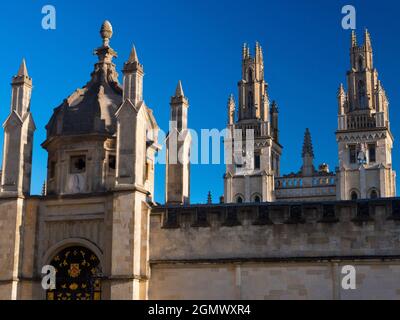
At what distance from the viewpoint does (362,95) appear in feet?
315

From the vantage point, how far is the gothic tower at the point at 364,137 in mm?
89750

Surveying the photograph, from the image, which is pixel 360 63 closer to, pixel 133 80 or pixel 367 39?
pixel 367 39

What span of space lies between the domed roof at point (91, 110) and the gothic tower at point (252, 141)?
62.3m

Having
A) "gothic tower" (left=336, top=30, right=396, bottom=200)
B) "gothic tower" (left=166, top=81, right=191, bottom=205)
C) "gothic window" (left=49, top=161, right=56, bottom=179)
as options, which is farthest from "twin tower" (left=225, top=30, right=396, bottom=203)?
"gothic window" (left=49, top=161, right=56, bottom=179)

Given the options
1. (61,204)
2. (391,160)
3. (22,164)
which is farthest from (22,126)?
(391,160)

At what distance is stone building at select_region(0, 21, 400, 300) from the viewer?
25031 mm

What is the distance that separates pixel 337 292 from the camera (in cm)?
2470

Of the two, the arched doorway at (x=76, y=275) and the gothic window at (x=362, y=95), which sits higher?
the gothic window at (x=362, y=95)

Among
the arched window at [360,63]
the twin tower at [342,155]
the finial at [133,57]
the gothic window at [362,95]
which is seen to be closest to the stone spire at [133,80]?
the finial at [133,57]

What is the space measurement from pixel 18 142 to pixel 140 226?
5.83 metres

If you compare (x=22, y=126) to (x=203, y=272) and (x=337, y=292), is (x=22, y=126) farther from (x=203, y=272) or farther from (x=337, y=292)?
(x=337, y=292)

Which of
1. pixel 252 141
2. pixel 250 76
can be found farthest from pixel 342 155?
pixel 250 76

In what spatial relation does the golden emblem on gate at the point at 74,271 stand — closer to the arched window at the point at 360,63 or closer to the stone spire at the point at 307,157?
the stone spire at the point at 307,157

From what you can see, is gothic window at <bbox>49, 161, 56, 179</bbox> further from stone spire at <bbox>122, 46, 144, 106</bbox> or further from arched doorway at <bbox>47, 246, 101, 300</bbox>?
stone spire at <bbox>122, 46, 144, 106</bbox>
